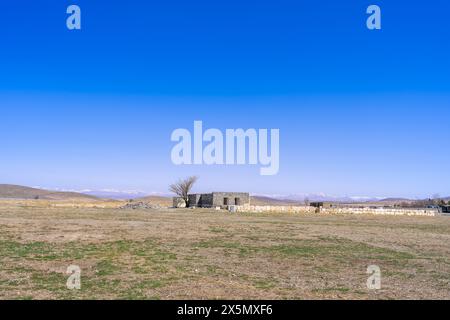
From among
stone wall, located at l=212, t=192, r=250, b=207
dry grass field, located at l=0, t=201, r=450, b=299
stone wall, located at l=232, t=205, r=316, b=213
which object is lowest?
stone wall, located at l=232, t=205, r=316, b=213

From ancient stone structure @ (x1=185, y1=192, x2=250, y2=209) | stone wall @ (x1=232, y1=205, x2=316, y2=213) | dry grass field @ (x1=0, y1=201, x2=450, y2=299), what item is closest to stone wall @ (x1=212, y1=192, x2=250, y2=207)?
ancient stone structure @ (x1=185, y1=192, x2=250, y2=209)

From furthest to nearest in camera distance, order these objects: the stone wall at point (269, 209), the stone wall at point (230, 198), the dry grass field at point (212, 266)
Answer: the stone wall at point (230, 198), the stone wall at point (269, 209), the dry grass field at point (212, 266)

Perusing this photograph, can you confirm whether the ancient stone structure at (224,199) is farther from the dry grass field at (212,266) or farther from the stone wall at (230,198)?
the dry grass field at (212,266)

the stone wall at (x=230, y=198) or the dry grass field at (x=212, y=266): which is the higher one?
the stone wall at (x=230, y=198)

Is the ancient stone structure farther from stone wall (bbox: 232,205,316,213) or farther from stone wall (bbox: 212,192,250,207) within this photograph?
stone wall (bbox: 232,205,316,213)

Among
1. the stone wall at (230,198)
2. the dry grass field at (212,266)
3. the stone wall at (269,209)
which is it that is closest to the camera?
the dry grass field at (212,266)

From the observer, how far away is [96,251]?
56.3 feet

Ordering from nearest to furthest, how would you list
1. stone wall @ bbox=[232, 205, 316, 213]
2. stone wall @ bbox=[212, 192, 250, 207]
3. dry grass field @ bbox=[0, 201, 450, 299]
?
dry grass field @ bbox=[0, 201, 450, 299] → stone wall @ bbox=[232, 205, 316, 213] → stone wall @ bbox=[212, 192, 250, 207]

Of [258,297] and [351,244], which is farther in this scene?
[351,244]

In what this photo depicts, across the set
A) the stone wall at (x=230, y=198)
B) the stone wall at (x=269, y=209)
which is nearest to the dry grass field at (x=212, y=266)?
the stone wall at (x=269, y=209)

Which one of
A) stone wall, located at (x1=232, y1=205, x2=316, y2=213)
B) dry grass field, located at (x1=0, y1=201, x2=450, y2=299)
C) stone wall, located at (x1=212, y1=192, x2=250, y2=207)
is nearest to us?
dry grass field, located at (x1=0, y1=201, x2=450, y2=299)
